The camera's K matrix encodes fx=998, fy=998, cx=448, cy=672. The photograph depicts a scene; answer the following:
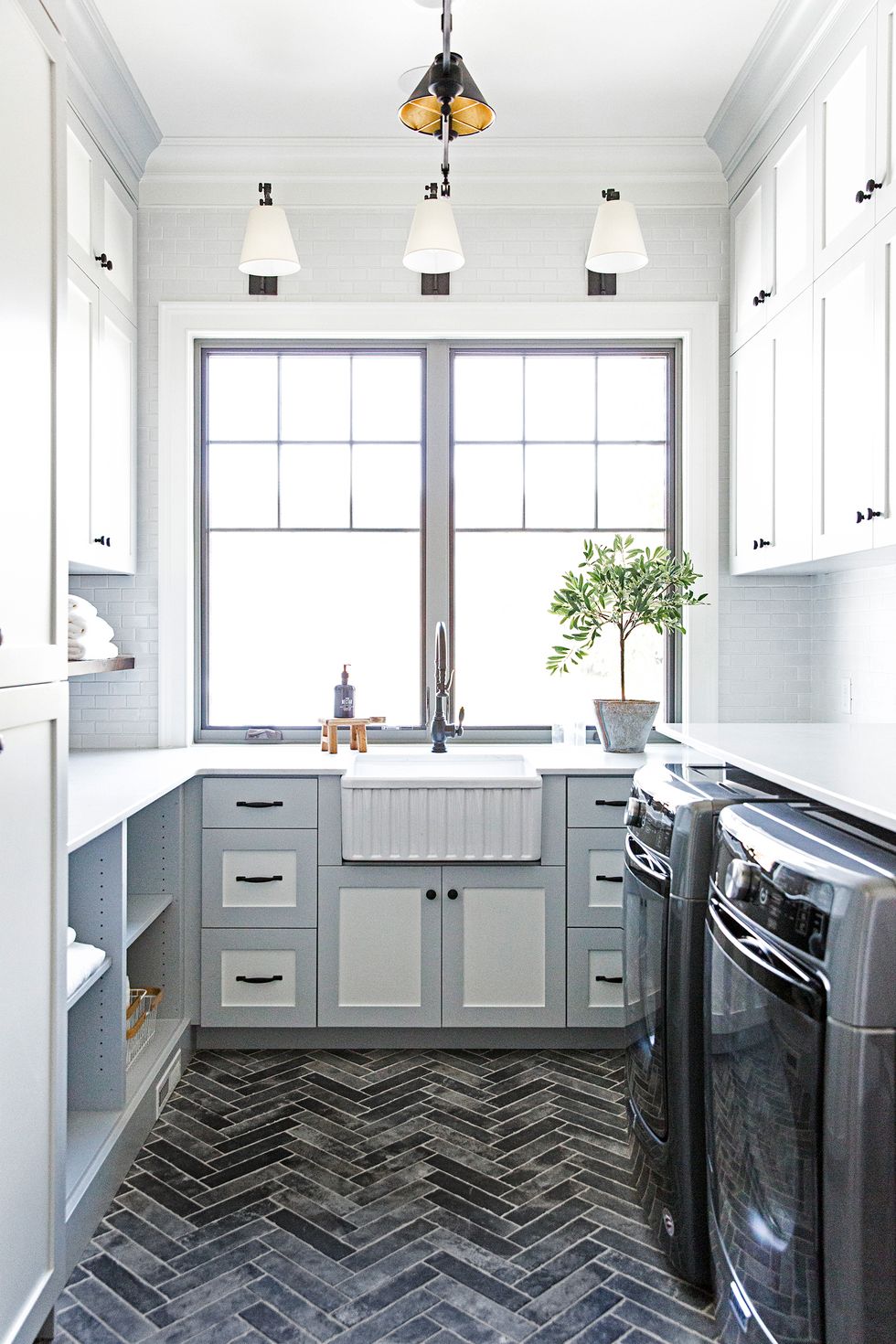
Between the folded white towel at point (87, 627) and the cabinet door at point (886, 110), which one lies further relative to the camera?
the folded white towel at point (87, 627)

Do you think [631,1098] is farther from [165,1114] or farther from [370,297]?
[370,297]

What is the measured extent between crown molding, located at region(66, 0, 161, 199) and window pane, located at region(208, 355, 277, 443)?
67 centimetres

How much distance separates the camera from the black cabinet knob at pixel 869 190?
2322 mm

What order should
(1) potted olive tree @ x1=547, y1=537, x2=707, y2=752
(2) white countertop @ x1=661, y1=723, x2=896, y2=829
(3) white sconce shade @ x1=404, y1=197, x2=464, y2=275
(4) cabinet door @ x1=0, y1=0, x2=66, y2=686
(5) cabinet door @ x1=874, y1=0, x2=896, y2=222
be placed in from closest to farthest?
(2) white countertop @ x1=661, y1=723, x2=896, y2=829 < (4) cabinet door @ x1=0, y1=0, x2=66, y2=686 < (5) cabinet door @ x1=874, y1=0, x2=896, y2=222 < (3) white sconce shade @ x1=404, y1=197, x2=464, y2=275 < (1) potted olive tree @ x1=547, y1=537, x2=707, y2=752

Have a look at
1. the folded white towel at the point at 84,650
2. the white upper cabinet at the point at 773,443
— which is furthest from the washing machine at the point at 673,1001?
the folded white towel at the point at 84,650

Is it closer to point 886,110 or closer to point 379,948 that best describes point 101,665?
point 379,948

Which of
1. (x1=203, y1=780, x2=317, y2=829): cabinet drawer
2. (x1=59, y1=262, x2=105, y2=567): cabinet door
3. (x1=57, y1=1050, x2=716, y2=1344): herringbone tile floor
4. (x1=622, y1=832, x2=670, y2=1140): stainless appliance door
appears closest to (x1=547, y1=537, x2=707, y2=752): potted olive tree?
A: (x1=203, y1=780, x2=317, y2=829): cabinet drawer

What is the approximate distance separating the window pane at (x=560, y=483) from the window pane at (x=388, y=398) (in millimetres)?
464

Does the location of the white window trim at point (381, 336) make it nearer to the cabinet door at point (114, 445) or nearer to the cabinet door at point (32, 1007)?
the cabinet door at point (114, 445)

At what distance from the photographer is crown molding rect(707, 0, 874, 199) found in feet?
8.47

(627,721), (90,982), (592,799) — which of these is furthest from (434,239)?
(90,982)

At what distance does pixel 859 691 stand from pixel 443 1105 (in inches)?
71.2

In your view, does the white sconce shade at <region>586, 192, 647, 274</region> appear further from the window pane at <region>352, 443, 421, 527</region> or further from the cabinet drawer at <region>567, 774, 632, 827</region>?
the cabinet drawer at <region>567, 774, 632, 827</region>

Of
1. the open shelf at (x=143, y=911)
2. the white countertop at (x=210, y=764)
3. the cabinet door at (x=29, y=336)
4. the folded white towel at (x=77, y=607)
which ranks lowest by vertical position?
the open shelf at (x=143, y=911)
